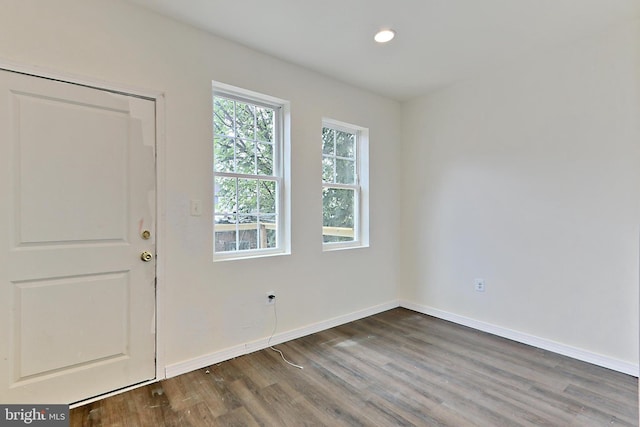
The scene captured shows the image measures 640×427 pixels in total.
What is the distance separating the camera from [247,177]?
267cm

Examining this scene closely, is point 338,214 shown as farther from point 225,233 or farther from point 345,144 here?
point 225,233

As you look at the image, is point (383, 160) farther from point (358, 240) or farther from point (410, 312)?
point (410, 312)

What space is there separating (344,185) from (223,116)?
4.78 feet

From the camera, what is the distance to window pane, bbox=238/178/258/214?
2.65 metres

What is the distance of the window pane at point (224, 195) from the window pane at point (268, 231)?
12.1 inches

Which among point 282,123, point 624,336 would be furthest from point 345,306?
point 624,336

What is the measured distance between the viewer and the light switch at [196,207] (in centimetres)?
230

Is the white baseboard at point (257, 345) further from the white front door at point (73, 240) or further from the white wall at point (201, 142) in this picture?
the white front door at point (73, 240)

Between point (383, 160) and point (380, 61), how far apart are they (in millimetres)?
1174

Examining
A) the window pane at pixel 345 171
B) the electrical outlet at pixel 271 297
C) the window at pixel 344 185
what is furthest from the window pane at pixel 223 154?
the window pane at pixel 345 171

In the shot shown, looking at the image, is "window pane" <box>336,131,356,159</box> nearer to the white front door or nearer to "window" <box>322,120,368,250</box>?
"window" <box>322,120,368,250</box>

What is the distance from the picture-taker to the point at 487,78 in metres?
3.04

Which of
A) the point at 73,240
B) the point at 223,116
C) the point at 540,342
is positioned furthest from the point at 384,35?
the point at 540,342

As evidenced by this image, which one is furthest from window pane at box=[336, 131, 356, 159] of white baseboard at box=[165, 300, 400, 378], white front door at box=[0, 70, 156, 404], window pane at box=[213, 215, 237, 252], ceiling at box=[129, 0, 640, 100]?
white front door at box=[0, 70, 156, 404]
